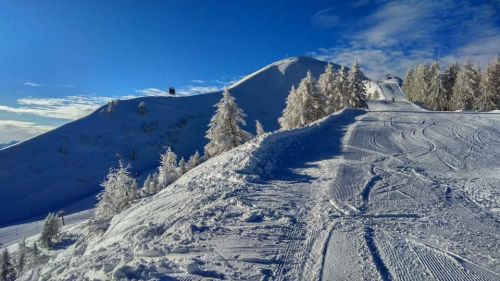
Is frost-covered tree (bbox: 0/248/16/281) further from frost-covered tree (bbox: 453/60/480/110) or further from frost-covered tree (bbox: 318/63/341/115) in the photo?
frost-covered tree (bbox: 453/60/480/110)

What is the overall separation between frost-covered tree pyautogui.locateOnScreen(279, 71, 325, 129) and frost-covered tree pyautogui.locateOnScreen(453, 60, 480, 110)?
2721cm

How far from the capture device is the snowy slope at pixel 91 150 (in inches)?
2714

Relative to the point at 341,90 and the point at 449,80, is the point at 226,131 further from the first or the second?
the point at 449,80

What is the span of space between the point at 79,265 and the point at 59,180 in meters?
71.7

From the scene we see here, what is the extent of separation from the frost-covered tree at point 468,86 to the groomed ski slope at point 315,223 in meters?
41.8

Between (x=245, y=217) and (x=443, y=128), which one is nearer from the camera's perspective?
(x=245, y=217)

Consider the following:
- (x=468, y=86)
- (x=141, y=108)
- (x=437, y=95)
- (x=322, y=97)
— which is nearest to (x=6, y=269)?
(x=322, y=97)

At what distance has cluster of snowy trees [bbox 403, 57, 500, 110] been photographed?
186ft

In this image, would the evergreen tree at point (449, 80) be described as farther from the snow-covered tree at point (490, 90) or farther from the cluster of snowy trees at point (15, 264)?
the cluster of snowy trees at point (15, 264)

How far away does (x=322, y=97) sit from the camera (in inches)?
1853

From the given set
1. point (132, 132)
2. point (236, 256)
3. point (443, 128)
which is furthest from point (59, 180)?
point (236, 256)

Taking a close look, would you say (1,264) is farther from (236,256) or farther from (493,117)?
(493,117)

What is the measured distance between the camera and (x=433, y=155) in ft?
70.2

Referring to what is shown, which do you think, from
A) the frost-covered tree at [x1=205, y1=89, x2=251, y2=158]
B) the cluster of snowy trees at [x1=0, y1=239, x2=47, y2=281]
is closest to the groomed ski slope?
the frost-covered tree at [x1=205, y1=89, x2=251, y2=158]
